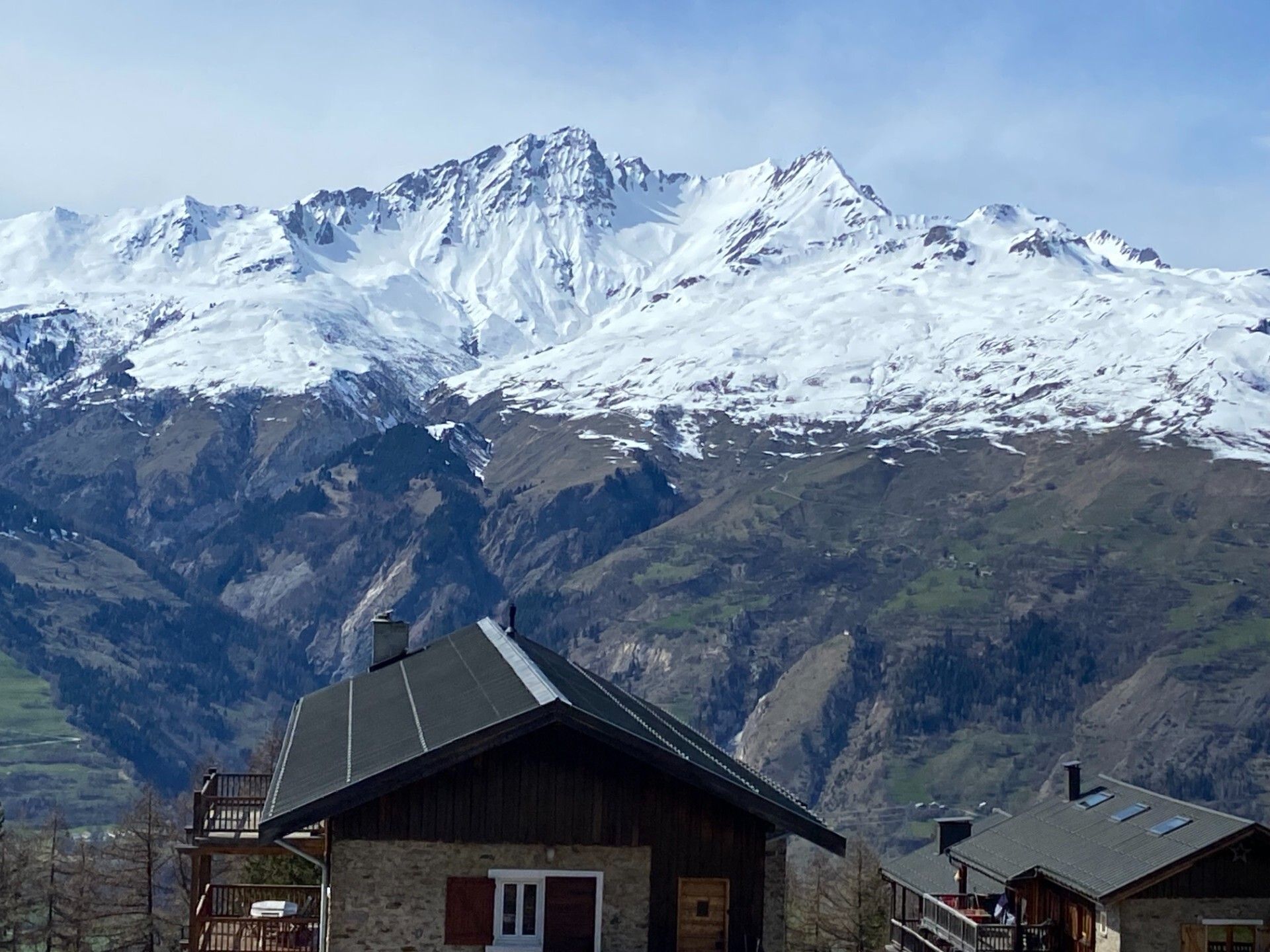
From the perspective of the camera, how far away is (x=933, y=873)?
244ft

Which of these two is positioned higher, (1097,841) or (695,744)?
(695,744)

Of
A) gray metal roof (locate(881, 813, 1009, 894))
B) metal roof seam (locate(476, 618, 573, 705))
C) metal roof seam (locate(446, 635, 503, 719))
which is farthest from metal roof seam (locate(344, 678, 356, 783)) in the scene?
gray metal roof (locate(881, 813, 1009, 894))

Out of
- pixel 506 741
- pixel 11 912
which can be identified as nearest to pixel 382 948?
pixel 506 741

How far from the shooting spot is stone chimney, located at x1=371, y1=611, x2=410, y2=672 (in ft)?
176

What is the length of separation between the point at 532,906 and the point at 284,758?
946cm

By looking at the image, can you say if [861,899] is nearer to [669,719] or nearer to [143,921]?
[143,921]

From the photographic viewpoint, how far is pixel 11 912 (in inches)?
3450

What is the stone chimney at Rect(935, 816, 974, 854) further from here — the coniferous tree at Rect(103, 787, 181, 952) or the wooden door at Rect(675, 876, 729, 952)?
the wooden door at Rect(675, 876, 729, 952)

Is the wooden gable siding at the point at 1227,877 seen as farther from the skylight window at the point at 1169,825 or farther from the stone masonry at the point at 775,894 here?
the stone masonry at the point at 775,894

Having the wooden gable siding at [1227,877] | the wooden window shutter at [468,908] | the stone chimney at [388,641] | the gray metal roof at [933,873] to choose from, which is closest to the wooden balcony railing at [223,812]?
the wooden window shutter at [468,908]

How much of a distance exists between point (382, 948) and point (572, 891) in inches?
135

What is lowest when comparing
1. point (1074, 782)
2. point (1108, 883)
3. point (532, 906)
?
point (532, 906)

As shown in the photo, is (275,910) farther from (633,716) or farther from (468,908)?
(633,716)

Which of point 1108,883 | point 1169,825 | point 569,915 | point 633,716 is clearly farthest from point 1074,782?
point 569,915
